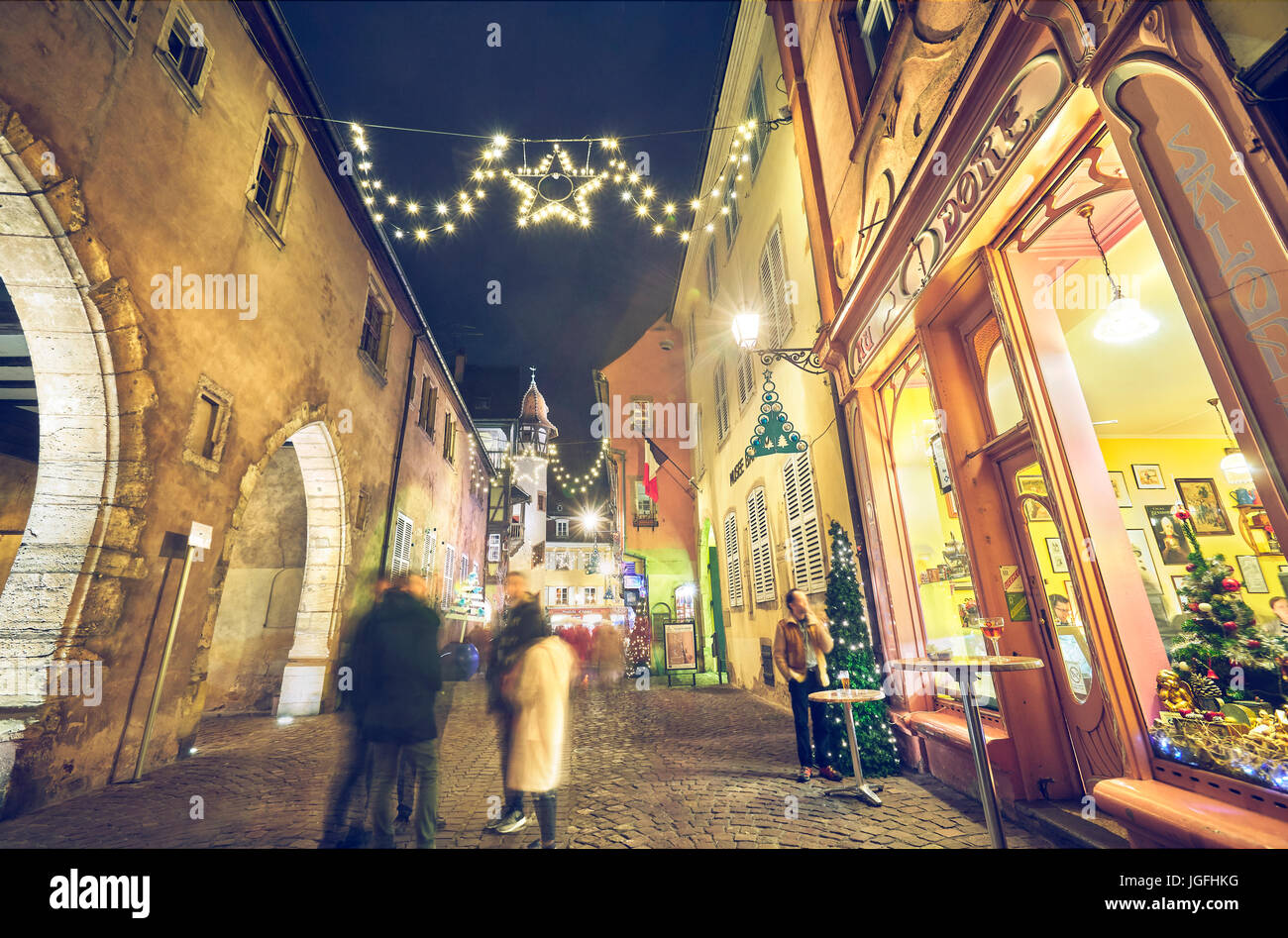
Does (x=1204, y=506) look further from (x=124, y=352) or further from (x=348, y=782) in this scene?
(x=124, y=352)

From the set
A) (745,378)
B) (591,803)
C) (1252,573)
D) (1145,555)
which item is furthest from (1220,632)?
(745,378)

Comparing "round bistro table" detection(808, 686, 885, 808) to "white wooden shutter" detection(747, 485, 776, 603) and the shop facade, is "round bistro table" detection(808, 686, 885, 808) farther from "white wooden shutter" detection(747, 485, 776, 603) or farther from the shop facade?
"white wooden shutter" detection(747, 485, 776, 603)

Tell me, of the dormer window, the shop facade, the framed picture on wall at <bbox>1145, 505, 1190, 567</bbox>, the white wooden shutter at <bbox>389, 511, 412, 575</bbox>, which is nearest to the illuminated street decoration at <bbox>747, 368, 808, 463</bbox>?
the shop facade

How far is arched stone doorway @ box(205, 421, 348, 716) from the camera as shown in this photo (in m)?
9.03

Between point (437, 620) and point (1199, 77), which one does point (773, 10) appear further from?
point (437, 620)

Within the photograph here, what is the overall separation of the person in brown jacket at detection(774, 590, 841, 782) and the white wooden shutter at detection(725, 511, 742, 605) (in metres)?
6.67

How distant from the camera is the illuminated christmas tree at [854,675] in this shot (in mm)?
5039

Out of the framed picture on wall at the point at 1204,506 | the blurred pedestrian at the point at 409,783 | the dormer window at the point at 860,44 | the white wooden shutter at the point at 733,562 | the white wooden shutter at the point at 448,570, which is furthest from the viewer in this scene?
the white wooden shutter at the point at 448,570

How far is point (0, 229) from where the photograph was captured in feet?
14.4

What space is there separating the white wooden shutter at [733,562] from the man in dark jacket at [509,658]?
28.4 feet

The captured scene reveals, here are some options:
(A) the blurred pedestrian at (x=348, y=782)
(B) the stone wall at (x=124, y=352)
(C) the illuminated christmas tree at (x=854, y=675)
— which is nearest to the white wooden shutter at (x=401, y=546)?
(B) the stone wall at (x=124, y=352)

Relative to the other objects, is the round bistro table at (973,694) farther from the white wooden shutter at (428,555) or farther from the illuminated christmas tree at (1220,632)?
the white wooden shutter at (428,555)
